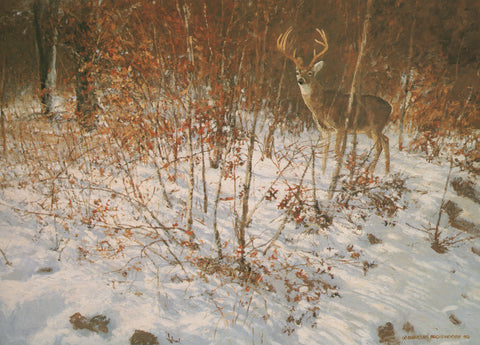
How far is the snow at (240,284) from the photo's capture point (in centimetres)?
215

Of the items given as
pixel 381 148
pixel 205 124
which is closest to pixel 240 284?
pixel 205 124

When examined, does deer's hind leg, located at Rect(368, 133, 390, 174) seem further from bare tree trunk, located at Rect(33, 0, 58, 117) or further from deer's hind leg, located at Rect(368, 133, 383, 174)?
bare tree trunk, located at Rect(33, 0, 58, 117)

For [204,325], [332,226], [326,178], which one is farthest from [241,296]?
[326,178]

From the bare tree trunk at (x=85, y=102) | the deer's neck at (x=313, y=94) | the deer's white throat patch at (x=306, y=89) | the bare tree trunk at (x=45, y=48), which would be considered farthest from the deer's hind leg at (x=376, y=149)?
the bare tree trunk at (x=45, y=48)

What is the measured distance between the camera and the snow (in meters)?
2.15

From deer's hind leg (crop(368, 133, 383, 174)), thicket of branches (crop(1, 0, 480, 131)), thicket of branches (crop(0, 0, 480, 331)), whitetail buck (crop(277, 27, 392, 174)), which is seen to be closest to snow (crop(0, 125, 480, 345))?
thicket of branches (crop(0, 0, 480, 331))

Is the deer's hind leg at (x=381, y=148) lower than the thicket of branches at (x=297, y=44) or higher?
lower

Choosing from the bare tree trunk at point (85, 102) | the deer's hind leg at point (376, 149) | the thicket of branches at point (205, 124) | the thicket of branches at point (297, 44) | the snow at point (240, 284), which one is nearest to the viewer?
the snow at point (240, 284)

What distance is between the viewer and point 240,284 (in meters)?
2.74

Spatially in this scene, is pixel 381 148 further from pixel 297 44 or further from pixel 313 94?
pixel 297 44

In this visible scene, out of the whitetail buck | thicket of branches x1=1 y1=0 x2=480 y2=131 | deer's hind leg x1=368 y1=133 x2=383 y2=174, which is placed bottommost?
deer's hind leg x1=368 y1=133 x2=383 y2=174

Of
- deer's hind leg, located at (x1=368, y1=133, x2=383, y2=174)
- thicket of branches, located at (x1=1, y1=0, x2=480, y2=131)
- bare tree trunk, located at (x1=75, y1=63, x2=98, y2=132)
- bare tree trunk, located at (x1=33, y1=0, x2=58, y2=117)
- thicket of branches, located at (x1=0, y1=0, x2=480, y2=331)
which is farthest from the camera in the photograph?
bare tree trunk, located at (x1=33, y1=0, x2=58, y2=117)

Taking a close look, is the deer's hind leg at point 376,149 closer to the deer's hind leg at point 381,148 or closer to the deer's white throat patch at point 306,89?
the deer's hind leg at point 381,148

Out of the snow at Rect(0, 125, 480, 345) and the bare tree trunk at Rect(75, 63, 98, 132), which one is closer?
the snow at Rect(0, 125, 480, 345)
